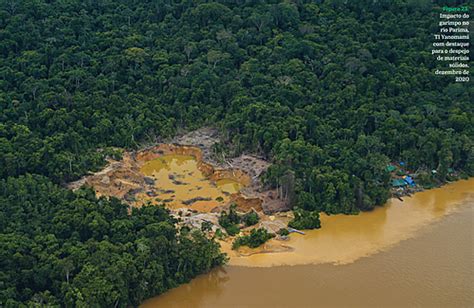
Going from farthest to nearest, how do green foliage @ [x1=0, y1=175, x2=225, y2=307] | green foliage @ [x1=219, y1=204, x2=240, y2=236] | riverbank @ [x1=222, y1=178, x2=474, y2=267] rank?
green foliage @ [x1=219, y1=204, x2=240, y2=236] < riverbank @ [x1=222, y1=178, x2=474, y2=267] < green foliage @ [x1=0, y1=175, x2=225, y2=307]

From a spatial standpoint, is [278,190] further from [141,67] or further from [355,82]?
[141,67]

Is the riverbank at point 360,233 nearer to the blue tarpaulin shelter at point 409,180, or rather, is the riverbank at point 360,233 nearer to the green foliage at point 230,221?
the blue tarpaulin shelter at point 409,180

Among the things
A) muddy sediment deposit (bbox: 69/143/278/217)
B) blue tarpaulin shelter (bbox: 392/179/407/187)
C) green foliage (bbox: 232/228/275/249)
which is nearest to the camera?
green foliage (bbox: 232/228/275/249)

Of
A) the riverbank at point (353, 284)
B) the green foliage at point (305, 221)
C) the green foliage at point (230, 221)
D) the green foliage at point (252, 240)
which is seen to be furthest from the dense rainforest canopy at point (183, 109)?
the green foliage at point (230, 221)

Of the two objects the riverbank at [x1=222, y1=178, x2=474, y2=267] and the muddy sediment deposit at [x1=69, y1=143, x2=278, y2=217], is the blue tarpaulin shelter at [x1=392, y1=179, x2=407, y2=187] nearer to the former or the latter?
the riverbank at [x1=222, y1=178, x2=474, y2=267]

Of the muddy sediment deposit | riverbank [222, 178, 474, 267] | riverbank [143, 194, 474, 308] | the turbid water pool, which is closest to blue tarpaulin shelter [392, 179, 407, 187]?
riverbank [222, 178, 474, 267]

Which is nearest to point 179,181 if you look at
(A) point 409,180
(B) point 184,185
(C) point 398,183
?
(B) point 184,185
